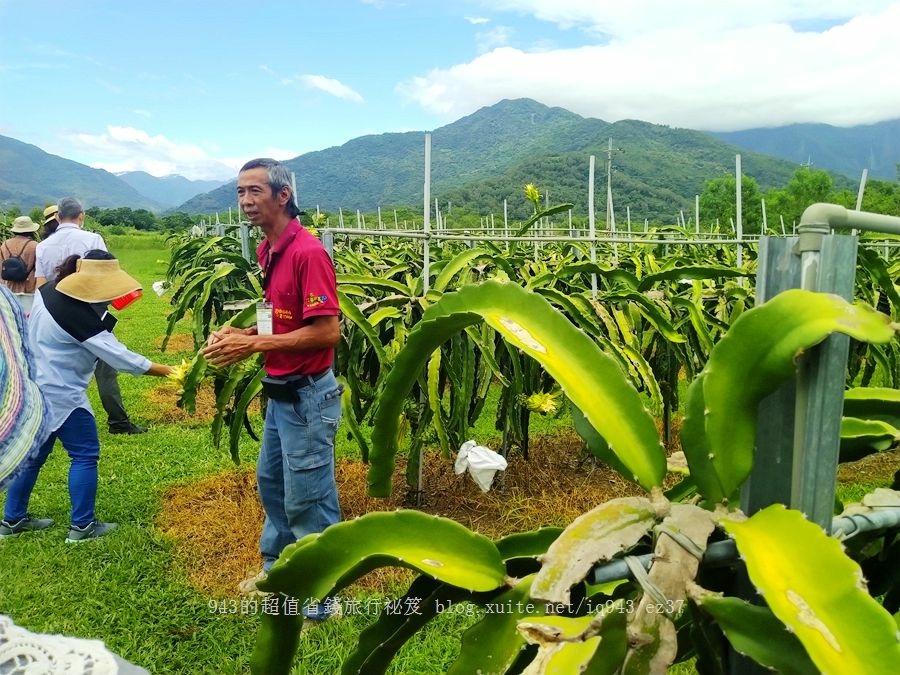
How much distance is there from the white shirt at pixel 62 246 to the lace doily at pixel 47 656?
3626mm

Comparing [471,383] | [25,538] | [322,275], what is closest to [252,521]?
[25,538]

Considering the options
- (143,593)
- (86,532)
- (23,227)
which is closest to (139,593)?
(143,593)

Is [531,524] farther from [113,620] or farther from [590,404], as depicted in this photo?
[590,404]

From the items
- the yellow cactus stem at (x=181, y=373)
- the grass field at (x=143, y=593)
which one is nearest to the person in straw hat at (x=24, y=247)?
the grass field at (x=143, y=593)

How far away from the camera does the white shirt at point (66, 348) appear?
2758 millimetres

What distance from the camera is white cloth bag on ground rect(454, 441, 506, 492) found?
2352 mm

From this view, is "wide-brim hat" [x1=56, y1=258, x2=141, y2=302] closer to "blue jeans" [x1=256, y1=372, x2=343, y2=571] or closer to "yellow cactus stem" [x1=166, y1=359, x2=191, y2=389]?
"yellow cactus stem" [x1=166, y1=359, x2=191, y2=389]

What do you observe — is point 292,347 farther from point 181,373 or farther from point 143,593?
point 143,593

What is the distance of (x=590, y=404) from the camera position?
74 cm

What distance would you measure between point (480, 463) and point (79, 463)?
175 centimetres

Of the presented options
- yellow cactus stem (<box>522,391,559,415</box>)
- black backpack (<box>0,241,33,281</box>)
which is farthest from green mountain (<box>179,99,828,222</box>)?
black backpack (<box>0,241,33,281</box>)

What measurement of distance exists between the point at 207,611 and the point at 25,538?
3.75 feet

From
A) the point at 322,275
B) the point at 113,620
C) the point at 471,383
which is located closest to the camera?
the point at 322,275

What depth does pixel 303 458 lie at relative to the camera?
2.15 m
